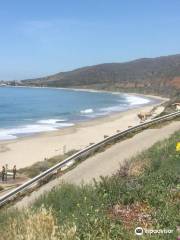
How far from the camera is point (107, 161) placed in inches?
723

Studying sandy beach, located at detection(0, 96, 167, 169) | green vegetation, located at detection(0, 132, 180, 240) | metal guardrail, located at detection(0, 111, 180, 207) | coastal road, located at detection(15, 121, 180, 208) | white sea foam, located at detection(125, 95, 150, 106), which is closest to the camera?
green vegetation, located at detection(0, 132, 180, 240)

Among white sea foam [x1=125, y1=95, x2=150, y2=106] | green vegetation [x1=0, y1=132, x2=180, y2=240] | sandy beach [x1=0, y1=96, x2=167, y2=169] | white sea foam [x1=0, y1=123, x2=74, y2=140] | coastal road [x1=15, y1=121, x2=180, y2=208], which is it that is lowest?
white sea foam [x1=125, y1=95, x2=150, y2=106]

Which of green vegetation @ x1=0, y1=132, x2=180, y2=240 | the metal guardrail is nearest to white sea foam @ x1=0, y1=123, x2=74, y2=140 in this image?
the metal guardrail

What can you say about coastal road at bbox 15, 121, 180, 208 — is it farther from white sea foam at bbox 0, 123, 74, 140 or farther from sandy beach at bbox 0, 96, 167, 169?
white sea foam at bbox 0, 123, 74, 140

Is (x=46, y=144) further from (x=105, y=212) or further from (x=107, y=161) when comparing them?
(x=105, y=212)

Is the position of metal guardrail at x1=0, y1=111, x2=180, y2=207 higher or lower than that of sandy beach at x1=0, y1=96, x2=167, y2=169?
higher

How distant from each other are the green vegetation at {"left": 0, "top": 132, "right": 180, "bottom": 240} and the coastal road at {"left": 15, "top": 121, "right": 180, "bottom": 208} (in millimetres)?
2498

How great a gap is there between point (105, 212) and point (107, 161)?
396 inches

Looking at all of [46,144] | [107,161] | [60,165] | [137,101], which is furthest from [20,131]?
[137,101]

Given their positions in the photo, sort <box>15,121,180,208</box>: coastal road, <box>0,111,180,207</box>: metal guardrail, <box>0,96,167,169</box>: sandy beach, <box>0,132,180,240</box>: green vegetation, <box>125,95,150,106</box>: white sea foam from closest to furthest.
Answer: <box>0,132,180,240</box>: green vegetation, <box>0,111,180,207</box>: metal guardrail, <box>15,121,180,208</box>: coastal road, <box>0,96,167,169</box>: sandy beach, <box>125,95,150,106</box>: white sea foam

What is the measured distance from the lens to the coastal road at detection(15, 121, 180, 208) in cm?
1496

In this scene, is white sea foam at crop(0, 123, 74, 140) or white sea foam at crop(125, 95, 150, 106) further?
white sea foam at crop(125, 95, 150, 106)

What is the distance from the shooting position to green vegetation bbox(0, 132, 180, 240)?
6.87 metres

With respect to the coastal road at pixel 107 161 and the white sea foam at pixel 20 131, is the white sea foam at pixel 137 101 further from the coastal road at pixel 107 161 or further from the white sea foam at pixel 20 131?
the coastal road at pixel 107 161
